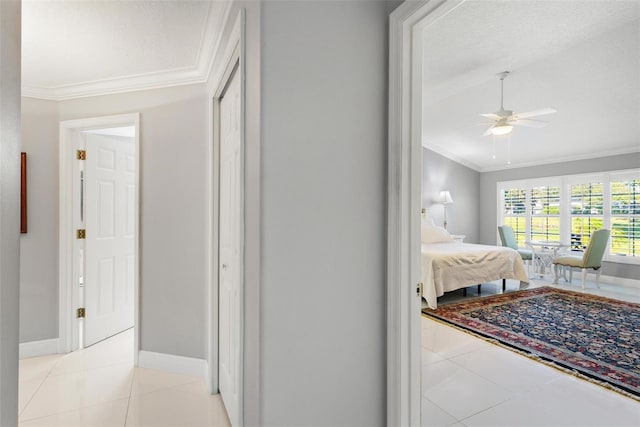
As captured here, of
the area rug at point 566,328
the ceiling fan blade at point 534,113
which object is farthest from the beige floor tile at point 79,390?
the ceiling fan blade at point 534,113

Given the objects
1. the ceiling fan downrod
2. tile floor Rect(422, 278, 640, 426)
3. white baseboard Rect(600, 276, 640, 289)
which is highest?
the ceiling fan downrod

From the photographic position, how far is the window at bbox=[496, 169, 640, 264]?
5531mm

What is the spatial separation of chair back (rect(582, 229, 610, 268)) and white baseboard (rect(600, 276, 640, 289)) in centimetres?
83

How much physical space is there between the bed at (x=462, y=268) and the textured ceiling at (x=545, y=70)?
1.78 metres

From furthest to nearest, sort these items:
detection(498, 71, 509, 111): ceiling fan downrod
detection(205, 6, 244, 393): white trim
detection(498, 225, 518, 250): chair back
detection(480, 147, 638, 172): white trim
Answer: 1. detection(498, 225, 518, 250): chair back
2. detection(480, 147, 638, 172): white trim
3. detection(498, 71, 509, 111): ceiling fan downrod
4. detection(205, 6, 244, 393): white trim

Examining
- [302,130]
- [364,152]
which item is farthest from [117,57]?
[364,152]

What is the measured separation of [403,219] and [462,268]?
356cm

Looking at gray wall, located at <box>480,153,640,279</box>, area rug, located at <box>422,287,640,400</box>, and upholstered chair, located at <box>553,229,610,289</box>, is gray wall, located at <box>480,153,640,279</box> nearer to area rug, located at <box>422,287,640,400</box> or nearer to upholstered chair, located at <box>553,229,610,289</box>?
upholstered chair, located at <box>553,229,610,289</box>

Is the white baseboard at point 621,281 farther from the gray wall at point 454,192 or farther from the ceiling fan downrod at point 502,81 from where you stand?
the ceiling fan downrod at point 502,81

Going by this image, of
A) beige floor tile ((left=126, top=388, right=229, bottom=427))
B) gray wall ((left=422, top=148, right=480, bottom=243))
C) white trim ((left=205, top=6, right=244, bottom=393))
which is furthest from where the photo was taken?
gray wall ((left=422, top=148, right=480, bottom=243))

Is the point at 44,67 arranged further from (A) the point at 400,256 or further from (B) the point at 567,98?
(B) the point at 567,98

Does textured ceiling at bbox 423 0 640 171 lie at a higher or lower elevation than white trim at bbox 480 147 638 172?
higher

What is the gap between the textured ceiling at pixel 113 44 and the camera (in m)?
1.80

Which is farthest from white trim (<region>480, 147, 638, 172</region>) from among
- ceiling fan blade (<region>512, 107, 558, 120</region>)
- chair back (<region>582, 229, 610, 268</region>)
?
ceiling fan blade (<region>512, 107, 558, 120</region>)
